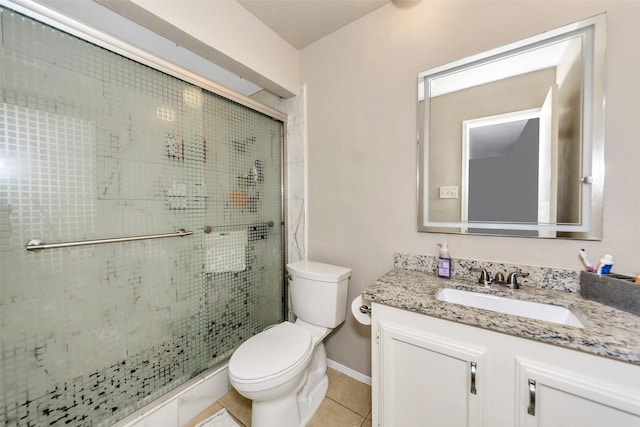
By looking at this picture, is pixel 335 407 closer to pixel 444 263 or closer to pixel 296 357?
pixel 296 357

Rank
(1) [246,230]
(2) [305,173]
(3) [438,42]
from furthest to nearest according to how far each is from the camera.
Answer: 1. (2) [305,173]
2. (1) [246,230]
3. (3) [438,42]

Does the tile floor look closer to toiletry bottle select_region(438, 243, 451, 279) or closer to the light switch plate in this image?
toiletry bottle select_region(438, 243, 451, 279)

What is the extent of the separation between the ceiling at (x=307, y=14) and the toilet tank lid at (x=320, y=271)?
5.22 feet

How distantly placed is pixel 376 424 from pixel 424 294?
2.00 ft

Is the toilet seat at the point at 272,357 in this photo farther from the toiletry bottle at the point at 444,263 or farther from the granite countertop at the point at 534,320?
the toiletry bottle at the point at 444,263

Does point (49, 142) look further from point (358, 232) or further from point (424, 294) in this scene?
point (424, 294)

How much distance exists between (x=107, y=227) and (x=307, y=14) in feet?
5.34

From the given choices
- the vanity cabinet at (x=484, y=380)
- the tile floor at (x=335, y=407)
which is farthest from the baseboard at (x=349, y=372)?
the vanity cabinet at (x=484, y=380)

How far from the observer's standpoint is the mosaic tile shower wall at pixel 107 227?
0.87 m

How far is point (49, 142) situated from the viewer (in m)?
0.92

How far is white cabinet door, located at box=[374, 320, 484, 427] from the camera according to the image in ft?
2.63

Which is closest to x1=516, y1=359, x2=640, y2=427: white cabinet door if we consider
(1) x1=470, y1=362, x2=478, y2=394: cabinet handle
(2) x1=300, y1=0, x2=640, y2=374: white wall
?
(1) x1=470, y1=362, x2=478, y2=394: cabinet handle

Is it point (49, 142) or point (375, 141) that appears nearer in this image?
point (49, 142)

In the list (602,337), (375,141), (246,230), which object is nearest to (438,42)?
(375,141)
